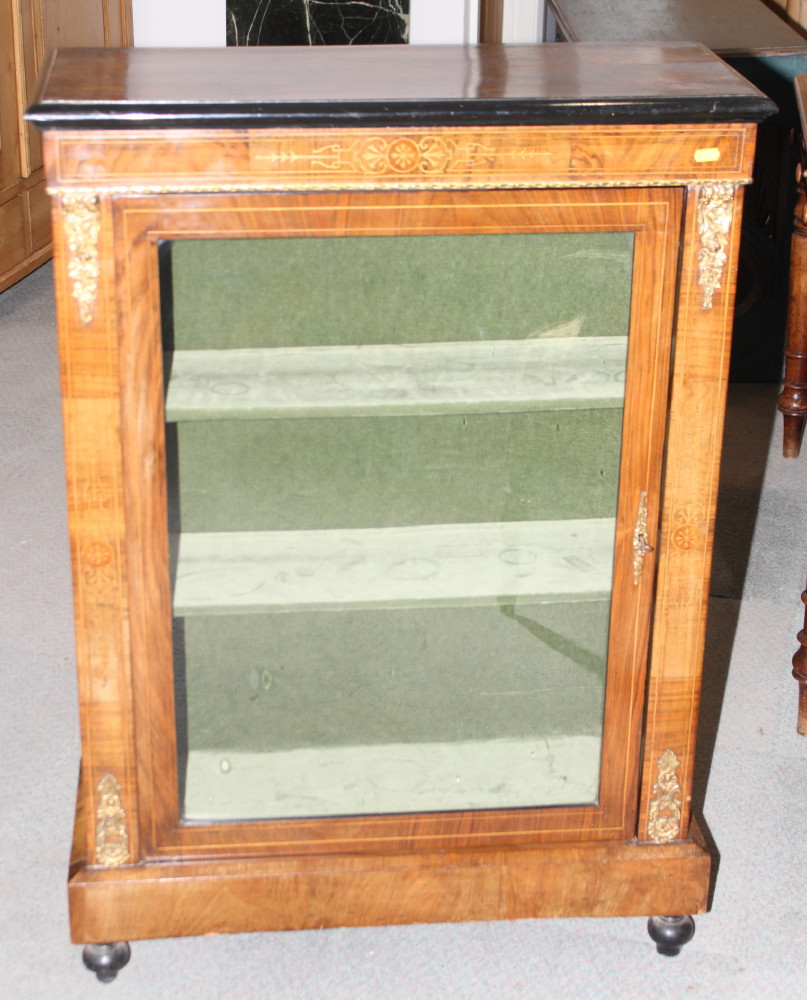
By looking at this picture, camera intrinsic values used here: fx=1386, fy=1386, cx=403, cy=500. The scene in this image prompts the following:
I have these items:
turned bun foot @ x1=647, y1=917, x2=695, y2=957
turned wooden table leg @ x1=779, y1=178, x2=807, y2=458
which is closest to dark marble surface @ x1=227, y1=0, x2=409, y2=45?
turned wooden table leg @ x1=779, y1=178, x2=807, y2=458

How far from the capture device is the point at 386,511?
1.88 m

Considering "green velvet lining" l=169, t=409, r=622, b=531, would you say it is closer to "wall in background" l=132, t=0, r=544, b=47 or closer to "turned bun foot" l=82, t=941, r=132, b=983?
"turned bun foot" l=82, t=941, r=132, b=983

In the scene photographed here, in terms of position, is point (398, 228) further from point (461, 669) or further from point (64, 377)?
point (461, 669)

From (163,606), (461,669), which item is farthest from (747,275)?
(163,606)

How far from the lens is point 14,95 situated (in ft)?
15.6

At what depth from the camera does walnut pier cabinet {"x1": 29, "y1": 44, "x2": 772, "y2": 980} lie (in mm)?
1580

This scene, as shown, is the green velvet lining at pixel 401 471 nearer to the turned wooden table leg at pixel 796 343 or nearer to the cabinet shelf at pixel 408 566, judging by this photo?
the cabinet shelf at pixel 408 566

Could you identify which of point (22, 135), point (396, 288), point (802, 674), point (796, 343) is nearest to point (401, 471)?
point (396, 288)

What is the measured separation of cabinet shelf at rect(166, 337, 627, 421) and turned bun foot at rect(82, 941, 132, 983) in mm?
769

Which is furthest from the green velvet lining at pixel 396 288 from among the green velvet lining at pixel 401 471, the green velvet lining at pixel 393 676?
the green velvet lining at pixel 393 676

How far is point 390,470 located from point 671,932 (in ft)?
2.56

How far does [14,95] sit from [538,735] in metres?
3.64

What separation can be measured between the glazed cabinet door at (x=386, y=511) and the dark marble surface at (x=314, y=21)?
149 inches

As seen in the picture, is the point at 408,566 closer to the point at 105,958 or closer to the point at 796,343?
the point at 105,958
